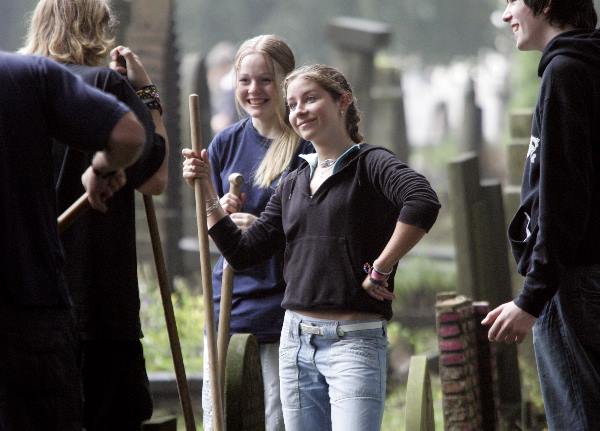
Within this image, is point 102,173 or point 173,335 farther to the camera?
point 173,335

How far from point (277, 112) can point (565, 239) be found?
1553mm

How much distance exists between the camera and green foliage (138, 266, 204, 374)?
779 cm

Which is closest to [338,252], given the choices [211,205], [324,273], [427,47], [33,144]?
[324,273]

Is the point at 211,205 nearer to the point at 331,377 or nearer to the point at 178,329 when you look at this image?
the point at 331,377

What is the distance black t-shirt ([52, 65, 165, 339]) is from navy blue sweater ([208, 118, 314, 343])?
2.64 feet

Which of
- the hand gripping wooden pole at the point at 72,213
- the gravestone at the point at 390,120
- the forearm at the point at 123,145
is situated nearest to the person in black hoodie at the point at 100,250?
the hand gripping wooden pole at the point at 72,213

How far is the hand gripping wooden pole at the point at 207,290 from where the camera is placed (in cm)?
404

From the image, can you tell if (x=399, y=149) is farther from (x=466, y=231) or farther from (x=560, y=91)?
(x=560, y=91)

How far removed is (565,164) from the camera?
339cm

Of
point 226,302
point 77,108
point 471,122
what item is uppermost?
point 471,122

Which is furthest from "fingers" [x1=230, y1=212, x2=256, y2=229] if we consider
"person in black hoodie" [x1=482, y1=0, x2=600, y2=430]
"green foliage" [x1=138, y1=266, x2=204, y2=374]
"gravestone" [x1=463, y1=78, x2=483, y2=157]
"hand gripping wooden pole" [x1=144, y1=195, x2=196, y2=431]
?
"gravestone" [x1=463, y1=78, x2=483, y2=157]

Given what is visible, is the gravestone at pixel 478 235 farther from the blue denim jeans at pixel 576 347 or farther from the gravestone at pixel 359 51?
the gravestone at pixel 359 51

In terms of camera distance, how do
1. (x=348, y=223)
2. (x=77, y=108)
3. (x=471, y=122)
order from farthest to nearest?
(x=471, y=122)
(x=348, y=223)
(x=77, y=108)

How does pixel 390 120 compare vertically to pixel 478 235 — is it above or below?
above
